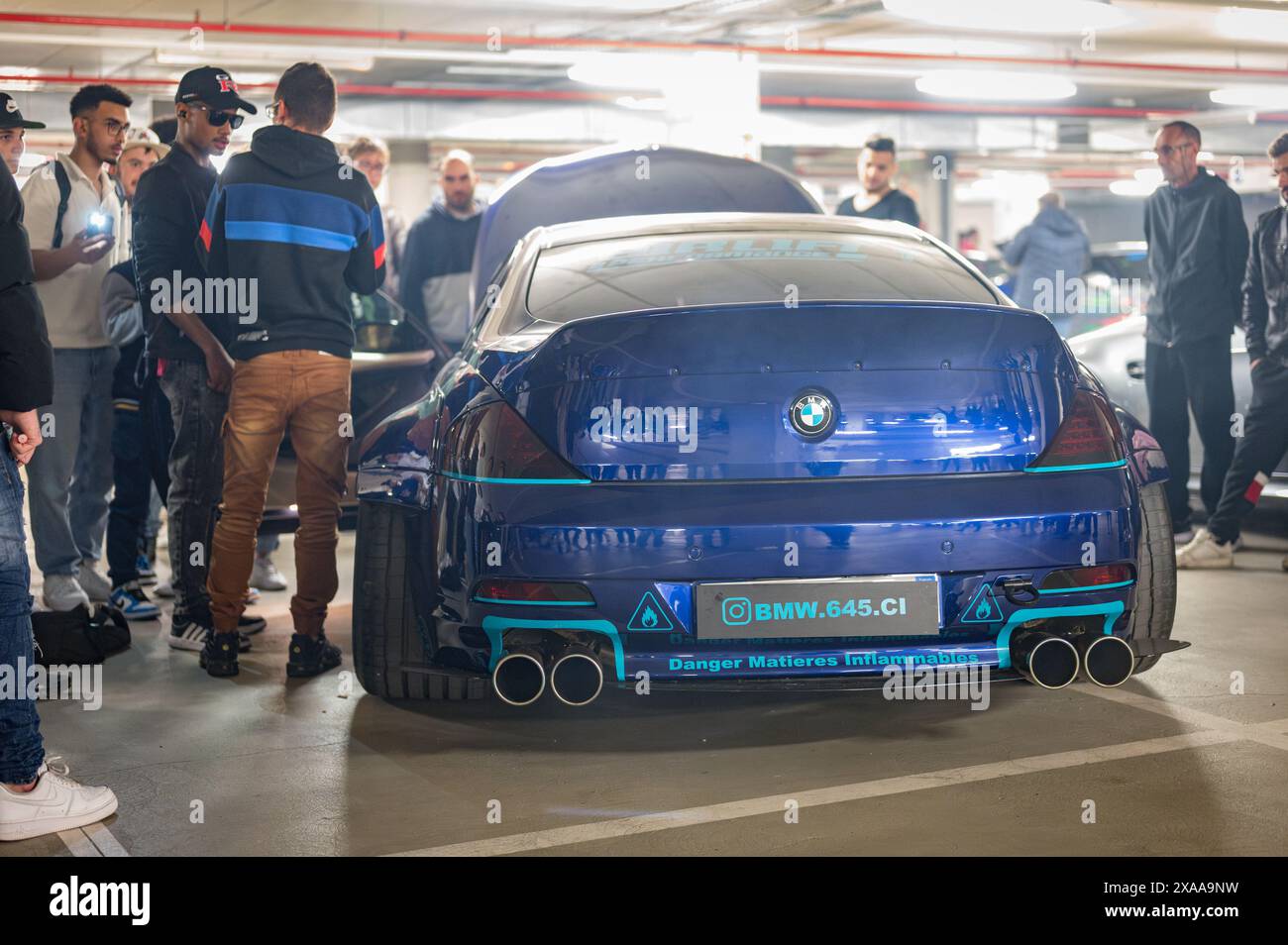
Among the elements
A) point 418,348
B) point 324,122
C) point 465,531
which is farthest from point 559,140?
point 465,531

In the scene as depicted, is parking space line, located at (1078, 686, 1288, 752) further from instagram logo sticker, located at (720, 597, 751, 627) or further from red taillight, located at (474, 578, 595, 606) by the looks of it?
red taillight, located at (474, 578, 595, 606)

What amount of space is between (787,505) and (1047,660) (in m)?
0.67

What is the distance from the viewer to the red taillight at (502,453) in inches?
131

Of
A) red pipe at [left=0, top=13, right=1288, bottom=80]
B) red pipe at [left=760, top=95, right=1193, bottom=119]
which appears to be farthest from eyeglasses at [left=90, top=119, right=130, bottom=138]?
red pipe at [left=760, top=95, right=1193, bottom=119]

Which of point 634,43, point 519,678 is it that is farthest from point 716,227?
point 634,43

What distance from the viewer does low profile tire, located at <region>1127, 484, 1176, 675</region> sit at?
392cm

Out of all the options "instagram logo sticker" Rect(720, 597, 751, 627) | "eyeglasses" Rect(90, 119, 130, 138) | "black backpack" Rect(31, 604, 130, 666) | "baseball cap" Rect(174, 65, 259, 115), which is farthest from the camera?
"eyeglasses" Rect(90, 119, 130, 138)

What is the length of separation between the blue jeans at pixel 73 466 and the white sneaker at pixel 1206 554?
4.34 meters

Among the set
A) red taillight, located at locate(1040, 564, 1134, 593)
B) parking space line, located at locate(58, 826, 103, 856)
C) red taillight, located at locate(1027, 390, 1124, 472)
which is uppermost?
red taillight, located at locate(1027, 390, 1124, 472)

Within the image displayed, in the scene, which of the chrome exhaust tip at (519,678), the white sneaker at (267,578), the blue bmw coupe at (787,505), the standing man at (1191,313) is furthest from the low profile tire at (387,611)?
the standing man at (1191,313)

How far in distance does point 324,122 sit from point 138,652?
73.5 inches

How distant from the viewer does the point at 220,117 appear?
501cm

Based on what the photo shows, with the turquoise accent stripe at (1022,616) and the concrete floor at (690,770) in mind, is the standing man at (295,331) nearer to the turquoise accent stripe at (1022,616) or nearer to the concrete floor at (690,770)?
the concrete floor at (690,770)

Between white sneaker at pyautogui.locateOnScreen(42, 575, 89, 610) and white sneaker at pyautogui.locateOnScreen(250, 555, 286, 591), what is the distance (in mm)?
1006
